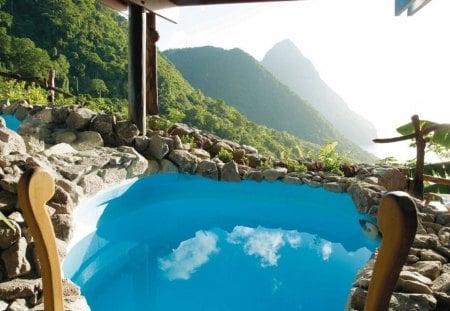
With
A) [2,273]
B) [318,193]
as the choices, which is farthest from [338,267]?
[2,273]

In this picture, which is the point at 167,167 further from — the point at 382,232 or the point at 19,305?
the point at 382,232

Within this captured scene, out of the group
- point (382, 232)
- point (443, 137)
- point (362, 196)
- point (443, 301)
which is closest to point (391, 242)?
point (382, 232)

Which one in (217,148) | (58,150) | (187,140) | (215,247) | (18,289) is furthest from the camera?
(217,148)

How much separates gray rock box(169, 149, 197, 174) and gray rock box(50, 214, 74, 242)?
143 inches

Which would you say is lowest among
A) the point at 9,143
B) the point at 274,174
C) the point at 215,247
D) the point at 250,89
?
the point at 215,247

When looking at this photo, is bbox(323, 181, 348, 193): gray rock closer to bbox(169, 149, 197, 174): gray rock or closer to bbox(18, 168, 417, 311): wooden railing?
bbox(169, 149, 197, 174): gray rock

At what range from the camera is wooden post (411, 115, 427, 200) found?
13.9 ft

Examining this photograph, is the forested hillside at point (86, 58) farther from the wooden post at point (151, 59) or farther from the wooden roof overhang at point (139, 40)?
the wooden roof overhang at point (139, 40)

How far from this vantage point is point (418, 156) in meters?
4.32

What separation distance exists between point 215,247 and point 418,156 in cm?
303

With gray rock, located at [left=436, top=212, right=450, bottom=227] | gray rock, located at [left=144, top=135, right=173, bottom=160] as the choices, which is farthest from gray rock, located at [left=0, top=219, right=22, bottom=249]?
gray rock, located at [left=436, top=212, right=450, bottom=227]

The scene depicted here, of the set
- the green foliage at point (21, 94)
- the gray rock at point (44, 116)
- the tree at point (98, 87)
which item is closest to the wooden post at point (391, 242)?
the gray rock at point (44, 116)

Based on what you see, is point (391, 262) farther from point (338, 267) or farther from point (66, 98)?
point (66, 98)

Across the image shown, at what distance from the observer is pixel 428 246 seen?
3650 mm
